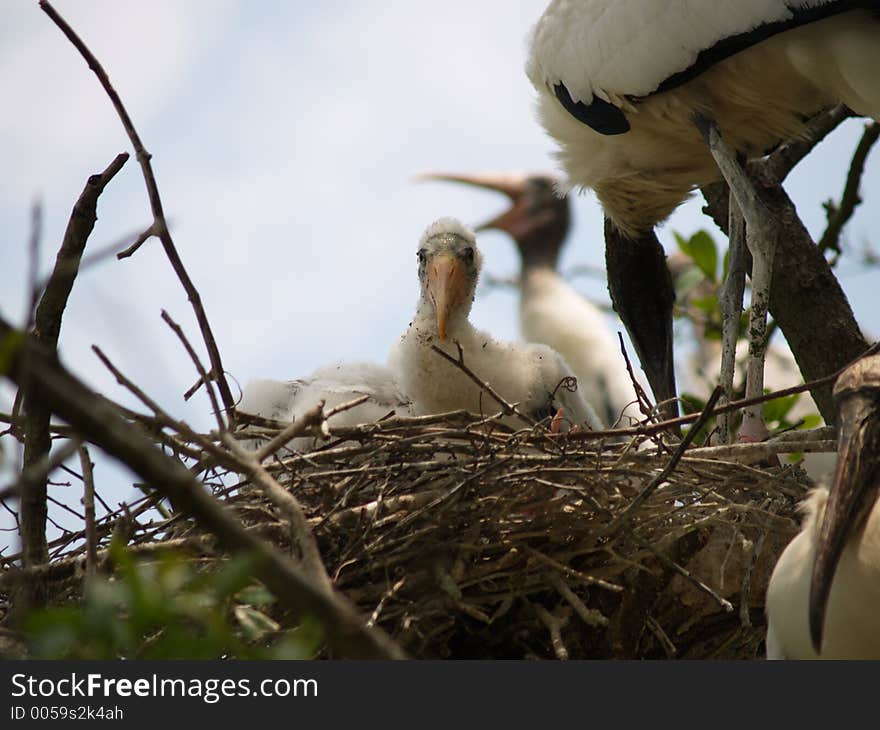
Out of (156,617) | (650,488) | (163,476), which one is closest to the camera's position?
(163,476)

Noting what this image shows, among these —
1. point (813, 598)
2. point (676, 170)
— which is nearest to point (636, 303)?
point (676, 170)

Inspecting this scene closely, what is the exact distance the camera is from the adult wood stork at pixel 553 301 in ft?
17.2

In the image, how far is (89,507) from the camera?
242 cm

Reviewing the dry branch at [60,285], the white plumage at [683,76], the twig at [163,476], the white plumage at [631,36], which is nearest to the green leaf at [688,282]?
the white plumage at [683,76]

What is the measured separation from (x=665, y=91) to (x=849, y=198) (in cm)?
92

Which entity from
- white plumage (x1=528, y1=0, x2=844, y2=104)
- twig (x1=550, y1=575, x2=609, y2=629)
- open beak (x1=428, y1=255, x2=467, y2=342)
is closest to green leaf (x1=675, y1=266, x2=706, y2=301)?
white plumage (x1=528, y1=0, x2=844, y2=104)

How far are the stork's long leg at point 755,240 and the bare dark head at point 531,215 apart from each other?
83.4 inches

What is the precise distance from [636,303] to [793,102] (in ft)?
4.27

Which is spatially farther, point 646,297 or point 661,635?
point 646,297

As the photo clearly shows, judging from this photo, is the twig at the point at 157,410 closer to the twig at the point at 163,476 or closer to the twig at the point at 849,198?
the twig at the point at 163,476

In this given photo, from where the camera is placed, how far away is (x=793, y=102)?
404 centimetres

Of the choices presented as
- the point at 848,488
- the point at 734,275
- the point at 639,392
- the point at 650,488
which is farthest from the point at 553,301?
the point at 848,488

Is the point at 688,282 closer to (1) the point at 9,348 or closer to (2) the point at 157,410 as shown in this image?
(2) the point at 157,410

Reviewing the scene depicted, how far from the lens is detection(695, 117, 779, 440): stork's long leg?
3.91m
